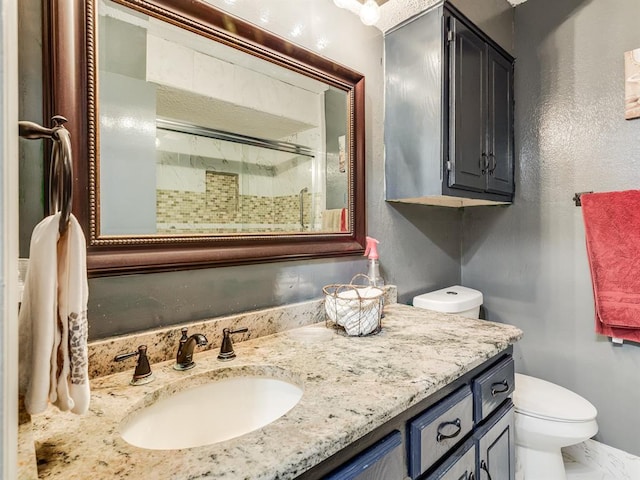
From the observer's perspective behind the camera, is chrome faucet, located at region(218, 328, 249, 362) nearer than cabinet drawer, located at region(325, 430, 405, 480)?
No

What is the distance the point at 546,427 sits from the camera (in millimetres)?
1317

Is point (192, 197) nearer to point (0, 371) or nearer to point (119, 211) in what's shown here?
point (119, 211)

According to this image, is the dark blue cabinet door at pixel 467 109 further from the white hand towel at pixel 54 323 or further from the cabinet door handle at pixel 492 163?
the white hand towel at pixel 54 323

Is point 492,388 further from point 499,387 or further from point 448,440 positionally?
point 448,440

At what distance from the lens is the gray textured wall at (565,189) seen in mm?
1573

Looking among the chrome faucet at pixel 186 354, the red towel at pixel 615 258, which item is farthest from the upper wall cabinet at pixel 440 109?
the chrome faucet at pixel 186 354

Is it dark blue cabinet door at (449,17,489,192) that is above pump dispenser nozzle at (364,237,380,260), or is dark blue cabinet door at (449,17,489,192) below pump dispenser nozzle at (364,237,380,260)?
above

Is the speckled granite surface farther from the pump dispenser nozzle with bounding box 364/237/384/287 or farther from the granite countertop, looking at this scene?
the pump dispenser nozzle with bounding box 364/237/384/287

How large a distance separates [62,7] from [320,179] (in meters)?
0.88

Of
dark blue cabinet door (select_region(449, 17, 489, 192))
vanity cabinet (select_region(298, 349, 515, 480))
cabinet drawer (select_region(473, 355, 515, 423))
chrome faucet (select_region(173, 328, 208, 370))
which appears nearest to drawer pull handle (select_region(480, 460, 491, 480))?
vanity cabinet (select_region(298, 349, 515, 480))

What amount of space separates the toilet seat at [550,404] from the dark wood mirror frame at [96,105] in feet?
3.47

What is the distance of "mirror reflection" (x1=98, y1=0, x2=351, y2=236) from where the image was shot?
2.82ft

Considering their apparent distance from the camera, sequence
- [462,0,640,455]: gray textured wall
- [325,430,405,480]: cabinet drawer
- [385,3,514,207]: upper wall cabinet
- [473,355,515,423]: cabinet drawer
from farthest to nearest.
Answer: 1. [462,0,640,455]: gray textured wall
2. [385,3,514,207]: upper wall cabinet
3. [473,355,515,423]: cabinet drawer
4. [325,430,405,480]: cabinet drawer

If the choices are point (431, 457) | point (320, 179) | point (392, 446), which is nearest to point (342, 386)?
point (392, 446)
